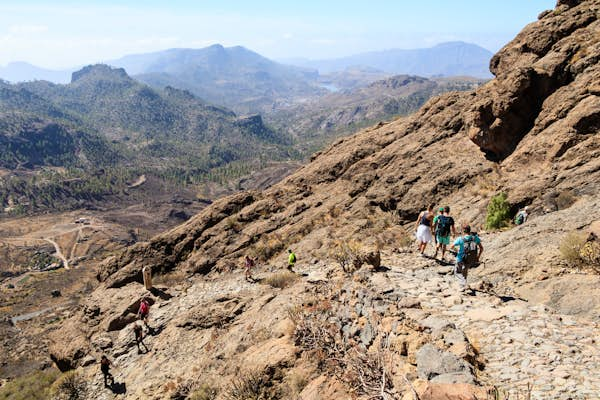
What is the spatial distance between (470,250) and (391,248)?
5654 mm

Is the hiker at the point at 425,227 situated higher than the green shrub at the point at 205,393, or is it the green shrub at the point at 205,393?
the hiker at the point at 425,227

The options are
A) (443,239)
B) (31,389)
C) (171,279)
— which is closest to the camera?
(443,239)

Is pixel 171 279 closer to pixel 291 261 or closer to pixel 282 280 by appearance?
pixel 291 261

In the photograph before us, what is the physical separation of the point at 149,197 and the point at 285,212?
167020 millimetres

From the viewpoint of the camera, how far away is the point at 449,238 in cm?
1288

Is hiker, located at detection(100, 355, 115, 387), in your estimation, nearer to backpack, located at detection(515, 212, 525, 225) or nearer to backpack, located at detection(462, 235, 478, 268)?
backpack, located at detection(462, 235, 478, 268)

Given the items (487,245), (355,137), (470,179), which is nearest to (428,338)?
(487,245)

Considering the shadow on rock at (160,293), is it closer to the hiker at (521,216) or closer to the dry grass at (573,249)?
the hiker at (521,216)

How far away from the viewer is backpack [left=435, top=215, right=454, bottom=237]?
40.8 feet

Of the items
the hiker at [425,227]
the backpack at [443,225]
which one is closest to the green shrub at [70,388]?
the hiker at [425,227]

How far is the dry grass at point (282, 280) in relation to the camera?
51.8 feet

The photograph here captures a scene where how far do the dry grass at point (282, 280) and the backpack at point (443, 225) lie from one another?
253 inches

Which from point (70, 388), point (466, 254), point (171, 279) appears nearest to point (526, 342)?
point (466, 254)

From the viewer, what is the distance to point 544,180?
1445 centimetres
